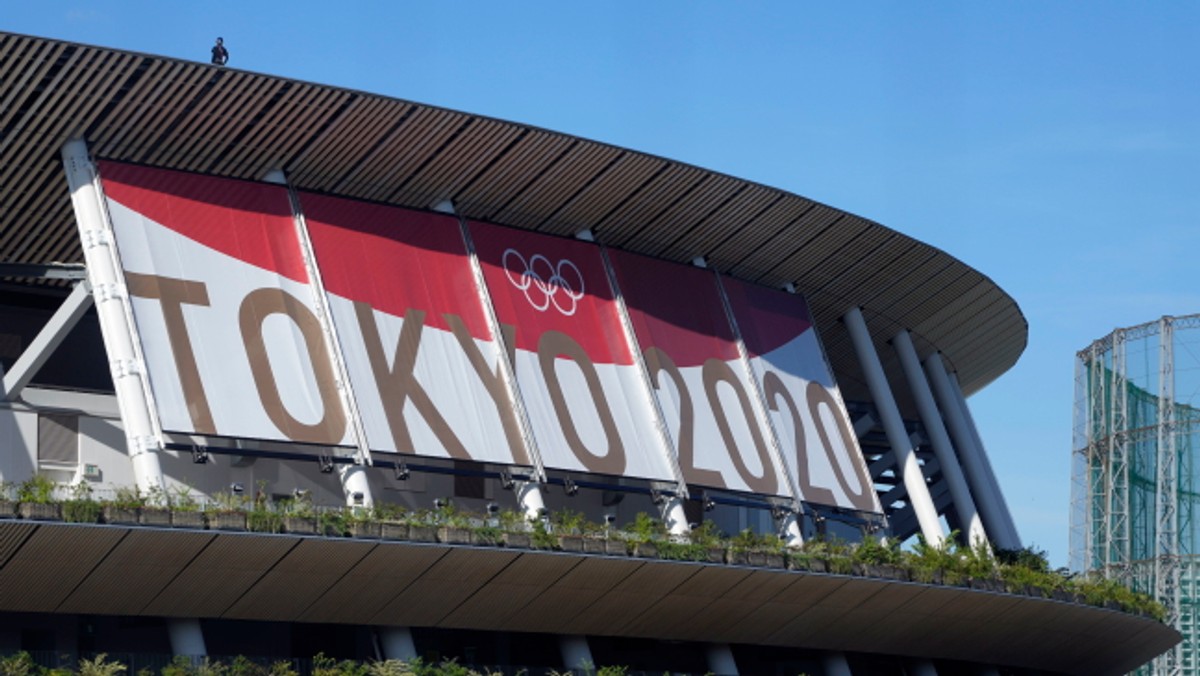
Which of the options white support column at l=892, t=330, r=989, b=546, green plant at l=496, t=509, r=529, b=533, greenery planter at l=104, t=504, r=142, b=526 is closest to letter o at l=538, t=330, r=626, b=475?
green plant at l=496, t=509, r=529, b=533

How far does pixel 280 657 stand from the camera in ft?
137

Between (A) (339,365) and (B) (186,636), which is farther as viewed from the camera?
(A) (339,365)

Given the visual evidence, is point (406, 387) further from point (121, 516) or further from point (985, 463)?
point (985, 463)

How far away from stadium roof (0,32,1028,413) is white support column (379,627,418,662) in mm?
10411

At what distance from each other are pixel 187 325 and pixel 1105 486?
52.2 m

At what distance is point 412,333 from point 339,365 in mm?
2406

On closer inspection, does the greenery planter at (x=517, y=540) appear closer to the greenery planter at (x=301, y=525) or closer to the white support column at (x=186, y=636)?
the greenery planter at (x=301, y=525)

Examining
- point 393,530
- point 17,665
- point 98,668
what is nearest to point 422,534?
point 393,530

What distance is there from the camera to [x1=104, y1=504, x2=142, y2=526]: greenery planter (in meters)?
34.5

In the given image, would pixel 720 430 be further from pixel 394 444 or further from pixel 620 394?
pixel 394 444

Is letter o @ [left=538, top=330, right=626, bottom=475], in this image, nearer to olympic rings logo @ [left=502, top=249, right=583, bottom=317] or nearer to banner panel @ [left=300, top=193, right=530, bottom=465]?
olympic rings logo @ [left=502, top=249, right=583, bottom=317]

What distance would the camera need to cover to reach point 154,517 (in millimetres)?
34750

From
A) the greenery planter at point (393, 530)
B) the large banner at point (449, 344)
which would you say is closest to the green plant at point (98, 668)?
the greenery planter at point (393, 530)

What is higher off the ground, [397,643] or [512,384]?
[512,384]
